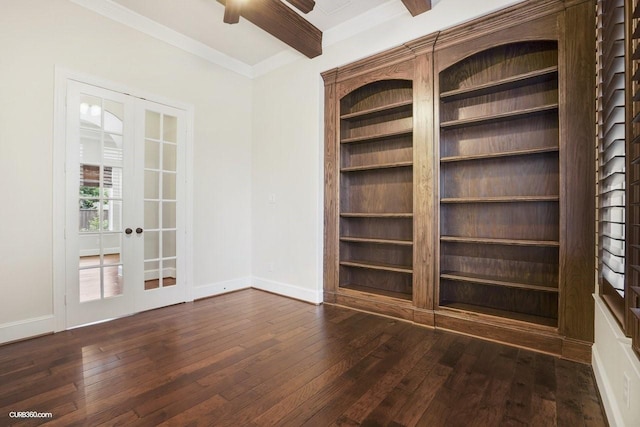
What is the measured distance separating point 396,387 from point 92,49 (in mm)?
4043

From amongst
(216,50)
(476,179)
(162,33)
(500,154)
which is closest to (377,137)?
(476,179)

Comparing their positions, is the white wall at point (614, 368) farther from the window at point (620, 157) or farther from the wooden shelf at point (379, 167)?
the wooden shelf at point (379, 167)

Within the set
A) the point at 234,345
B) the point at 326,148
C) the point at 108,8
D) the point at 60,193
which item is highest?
the point at 108,8

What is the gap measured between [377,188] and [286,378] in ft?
7.53

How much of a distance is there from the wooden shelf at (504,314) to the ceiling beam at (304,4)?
3.18 m

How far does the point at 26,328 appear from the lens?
105 inches

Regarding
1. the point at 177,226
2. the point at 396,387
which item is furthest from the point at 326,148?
the point at 396,387

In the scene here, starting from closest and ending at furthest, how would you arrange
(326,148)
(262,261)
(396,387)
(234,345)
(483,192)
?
1. (396,387)
2. (234,345)
3. (483,192)
4. (326,148)
5. (262,261)

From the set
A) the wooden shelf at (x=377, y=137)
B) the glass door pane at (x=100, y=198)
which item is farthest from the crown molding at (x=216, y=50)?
the wooden shelf at (x=377, y=137)

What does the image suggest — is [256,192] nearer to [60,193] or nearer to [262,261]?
[262,261]

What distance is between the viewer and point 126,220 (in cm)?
329

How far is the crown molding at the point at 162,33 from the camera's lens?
10.1 feet

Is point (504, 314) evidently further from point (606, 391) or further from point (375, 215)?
point (375, 215)

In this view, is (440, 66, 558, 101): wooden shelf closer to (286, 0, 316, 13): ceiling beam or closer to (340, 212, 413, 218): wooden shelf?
(340, 212, 413, 218): wooden shelf
